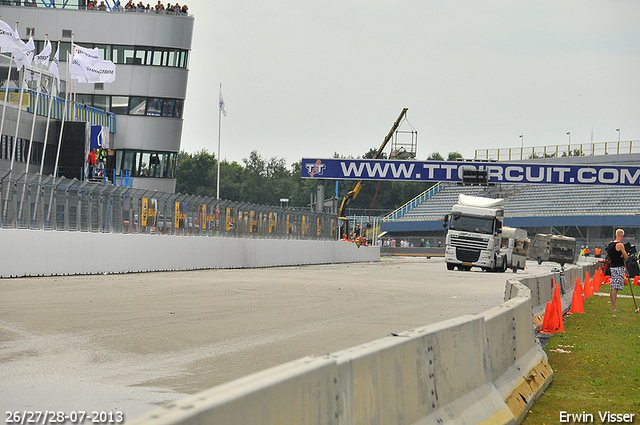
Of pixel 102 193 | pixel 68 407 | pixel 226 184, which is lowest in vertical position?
pixel 68 407

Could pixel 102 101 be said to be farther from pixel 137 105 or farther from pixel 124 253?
pixel 124 253

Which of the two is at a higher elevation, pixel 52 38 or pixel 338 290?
pixel 52 38

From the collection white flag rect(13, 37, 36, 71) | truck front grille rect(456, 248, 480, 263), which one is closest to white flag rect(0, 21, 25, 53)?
white flag rect(13, 37, 36, 71)

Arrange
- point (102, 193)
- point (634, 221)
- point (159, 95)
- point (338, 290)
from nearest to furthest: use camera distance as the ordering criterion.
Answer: point (338, 290)
point (102, 193)
point (159, 95)
point (634, 221)

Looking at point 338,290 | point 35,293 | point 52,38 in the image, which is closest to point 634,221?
point 52,38

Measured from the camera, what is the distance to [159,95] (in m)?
60.5

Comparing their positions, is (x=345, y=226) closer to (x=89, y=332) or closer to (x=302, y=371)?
(x=89, y=332)

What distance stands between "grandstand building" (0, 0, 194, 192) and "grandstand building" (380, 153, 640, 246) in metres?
25.0

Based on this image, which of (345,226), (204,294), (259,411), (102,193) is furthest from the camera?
(345,226)

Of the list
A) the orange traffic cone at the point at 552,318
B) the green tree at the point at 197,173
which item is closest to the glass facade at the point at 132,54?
the orange traffic cone at the point at 552,318

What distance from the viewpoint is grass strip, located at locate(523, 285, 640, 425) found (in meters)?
7.14

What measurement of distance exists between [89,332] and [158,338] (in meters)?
1.02

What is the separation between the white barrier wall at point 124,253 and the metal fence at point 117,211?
289mm

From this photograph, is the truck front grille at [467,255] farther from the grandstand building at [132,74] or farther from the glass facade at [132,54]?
the glass facade at [132,54]
